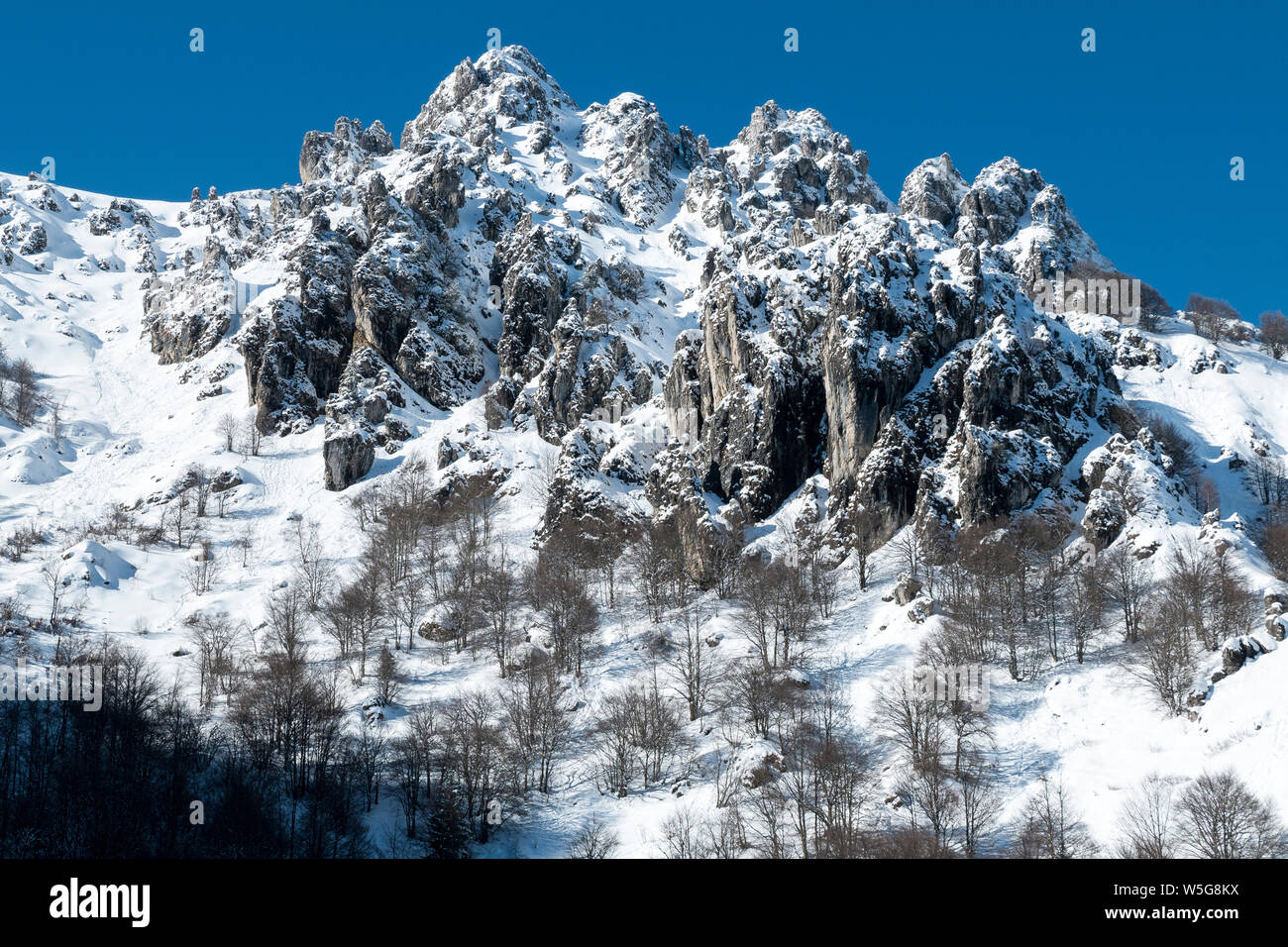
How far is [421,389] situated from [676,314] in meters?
53.4

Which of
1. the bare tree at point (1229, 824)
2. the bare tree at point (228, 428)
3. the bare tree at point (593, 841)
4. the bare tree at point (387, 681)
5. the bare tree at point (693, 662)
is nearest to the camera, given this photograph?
the bare tree at point (1229, 824)

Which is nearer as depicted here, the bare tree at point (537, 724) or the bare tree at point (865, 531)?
the bare tree at point (537, 724)

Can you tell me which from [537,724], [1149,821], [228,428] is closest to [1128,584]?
[1149,821]

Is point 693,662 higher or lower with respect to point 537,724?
higher

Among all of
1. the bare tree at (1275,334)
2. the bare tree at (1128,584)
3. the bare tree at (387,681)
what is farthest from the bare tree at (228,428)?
the bare tree at (1275,334)

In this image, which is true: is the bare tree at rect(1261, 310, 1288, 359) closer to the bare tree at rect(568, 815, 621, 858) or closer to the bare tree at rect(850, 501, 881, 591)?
the bare tree at rect(850, 501, 881, 591)

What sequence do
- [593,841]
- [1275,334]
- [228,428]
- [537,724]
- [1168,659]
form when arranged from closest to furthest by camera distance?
[593,841], [1168,659], [537,724], [228,428], [1275,334]

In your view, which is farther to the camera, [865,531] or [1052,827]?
[865,531]

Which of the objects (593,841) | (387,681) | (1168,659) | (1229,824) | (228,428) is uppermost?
(228,428)

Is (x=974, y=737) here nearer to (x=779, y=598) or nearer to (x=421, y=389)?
(x=779, y=598)

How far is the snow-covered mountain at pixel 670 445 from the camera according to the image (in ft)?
211

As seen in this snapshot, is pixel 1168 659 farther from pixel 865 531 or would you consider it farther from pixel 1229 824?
pixel 865 531

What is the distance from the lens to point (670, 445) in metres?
107

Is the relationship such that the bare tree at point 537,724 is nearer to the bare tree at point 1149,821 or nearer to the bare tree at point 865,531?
the bare tree at point 865,531
